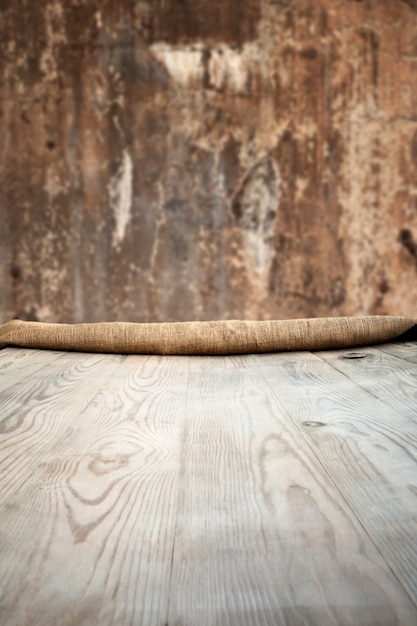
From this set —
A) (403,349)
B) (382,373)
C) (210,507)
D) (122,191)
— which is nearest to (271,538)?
(210,507)

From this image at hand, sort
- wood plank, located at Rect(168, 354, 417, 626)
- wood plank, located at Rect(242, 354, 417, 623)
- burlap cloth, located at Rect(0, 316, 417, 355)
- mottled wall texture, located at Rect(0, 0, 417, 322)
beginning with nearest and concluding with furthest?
wood plank, located at Rect(168, 354, 417, 626) < wood plank, located at Rect(242, 354, 417, 623) < burlap cloth, located at Rect(0, 316, 417, 355) < mottled wall texture, located at Rect(0, 0, 417, 322)

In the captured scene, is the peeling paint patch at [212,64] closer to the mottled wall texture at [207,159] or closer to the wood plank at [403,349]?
the mottled wall texture at [207,159]

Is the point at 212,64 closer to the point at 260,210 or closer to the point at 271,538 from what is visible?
the point at 260,210

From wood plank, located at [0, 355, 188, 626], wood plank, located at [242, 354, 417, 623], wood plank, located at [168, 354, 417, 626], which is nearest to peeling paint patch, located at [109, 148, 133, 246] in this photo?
wood plank, located at [242, 354, 417, 623]

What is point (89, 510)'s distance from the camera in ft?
2.14

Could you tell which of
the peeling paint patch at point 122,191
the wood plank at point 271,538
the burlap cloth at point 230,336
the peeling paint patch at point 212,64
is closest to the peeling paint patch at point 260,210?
the peeling paint patch at point 212,64

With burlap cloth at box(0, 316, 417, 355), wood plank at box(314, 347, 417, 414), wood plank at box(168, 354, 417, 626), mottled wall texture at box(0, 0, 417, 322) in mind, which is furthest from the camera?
mottled wall texture at box(0, 0, 417, 322)

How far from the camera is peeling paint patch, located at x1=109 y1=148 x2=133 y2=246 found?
348 centimetres

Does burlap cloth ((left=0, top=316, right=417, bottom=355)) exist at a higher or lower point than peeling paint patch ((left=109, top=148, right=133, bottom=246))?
lower

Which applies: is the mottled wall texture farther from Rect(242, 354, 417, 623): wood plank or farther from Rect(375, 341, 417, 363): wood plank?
Rect(242, 354, 417, 623): wood plank

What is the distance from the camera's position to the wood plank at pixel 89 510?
1.62 feet

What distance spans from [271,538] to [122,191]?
3.10 meters

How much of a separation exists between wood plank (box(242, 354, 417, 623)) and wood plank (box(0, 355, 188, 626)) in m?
0.20

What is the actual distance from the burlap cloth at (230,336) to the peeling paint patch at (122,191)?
1725 millimetres
